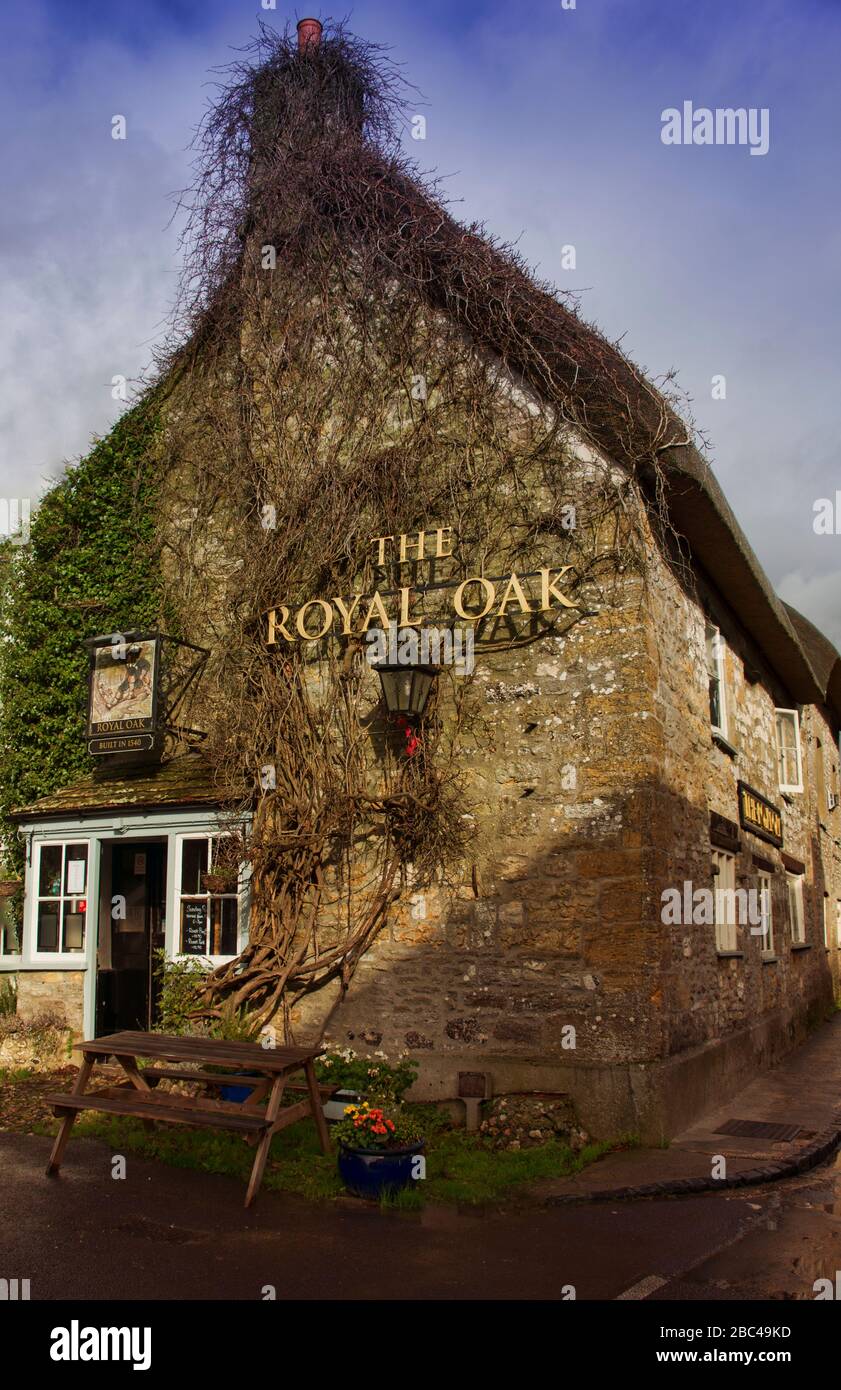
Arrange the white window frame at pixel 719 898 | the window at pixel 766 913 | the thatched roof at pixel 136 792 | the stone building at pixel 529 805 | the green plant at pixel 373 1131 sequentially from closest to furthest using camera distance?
the green plant at pixel 373 1131 → the stone building at pixel 529 805 → the thatched roof at pixel 136 792 → the white window frame at pixel 719 898 → the window at pixel 766 913

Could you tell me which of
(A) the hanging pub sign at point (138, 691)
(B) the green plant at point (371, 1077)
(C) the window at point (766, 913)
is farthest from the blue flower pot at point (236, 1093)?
(C) the window at point (766, 913)

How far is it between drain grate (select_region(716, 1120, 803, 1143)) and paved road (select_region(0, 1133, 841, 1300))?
1285 millimetres

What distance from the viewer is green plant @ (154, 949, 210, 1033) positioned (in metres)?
9.20

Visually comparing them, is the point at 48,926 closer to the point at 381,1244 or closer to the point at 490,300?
the point at 381,1244

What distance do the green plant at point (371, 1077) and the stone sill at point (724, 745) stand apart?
4662 millimetres

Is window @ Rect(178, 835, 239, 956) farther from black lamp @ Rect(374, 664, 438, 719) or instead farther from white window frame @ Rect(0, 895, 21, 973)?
black lamp @ Rect(374, 664, 438, 719)

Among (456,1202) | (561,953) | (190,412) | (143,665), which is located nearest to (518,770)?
(561,953)

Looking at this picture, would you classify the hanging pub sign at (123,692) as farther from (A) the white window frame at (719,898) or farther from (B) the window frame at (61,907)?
(A) the white window frame at (719,898)

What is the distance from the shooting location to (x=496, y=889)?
8680mm

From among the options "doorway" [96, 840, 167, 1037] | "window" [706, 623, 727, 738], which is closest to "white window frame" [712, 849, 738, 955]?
"window" [706, 623, 727, 738]

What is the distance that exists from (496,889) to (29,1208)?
3.99 metres

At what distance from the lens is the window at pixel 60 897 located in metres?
10.4
